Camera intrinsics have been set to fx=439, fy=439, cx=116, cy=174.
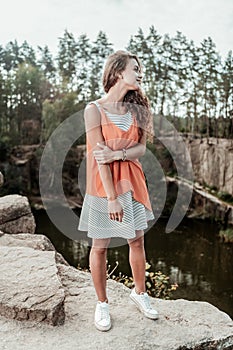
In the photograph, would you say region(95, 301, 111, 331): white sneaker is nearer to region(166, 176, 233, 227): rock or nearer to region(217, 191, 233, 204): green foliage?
region(166, 176, 233, 227): rock

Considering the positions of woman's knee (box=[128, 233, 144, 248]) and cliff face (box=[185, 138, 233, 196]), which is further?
cliff face (box=[185, 138, 233, 196])

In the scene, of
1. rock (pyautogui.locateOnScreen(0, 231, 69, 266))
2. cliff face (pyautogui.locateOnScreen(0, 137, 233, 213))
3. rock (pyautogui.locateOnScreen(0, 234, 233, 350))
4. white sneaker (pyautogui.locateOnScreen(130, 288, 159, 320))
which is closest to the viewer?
rock (pyautogui.locateOnScreen(0, 234, 233, 350))

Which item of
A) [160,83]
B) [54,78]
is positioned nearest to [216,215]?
[160,83]

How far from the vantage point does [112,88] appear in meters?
2.37

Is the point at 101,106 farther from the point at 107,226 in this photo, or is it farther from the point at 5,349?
the point at 5,349

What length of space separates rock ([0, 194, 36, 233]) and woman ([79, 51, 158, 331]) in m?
2.13

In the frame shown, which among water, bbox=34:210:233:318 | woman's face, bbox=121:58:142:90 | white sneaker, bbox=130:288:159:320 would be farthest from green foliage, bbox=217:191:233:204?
woman's face, bbox=121:58:142:90

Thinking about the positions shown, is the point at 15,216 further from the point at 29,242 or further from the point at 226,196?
the point at 226,196

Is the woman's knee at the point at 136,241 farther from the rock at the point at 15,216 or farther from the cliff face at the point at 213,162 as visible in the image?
the cliff face at the point at 213,162

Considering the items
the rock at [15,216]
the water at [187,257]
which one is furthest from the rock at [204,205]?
the rock at [15,216]

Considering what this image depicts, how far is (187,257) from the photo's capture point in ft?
34.4

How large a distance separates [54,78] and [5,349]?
1978 centimetres

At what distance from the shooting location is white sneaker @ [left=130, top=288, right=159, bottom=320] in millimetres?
2410

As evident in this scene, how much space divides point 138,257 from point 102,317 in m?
0.37
